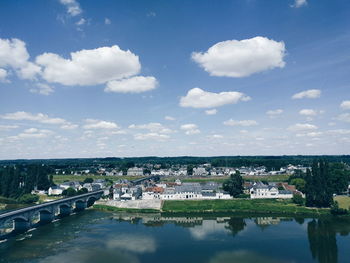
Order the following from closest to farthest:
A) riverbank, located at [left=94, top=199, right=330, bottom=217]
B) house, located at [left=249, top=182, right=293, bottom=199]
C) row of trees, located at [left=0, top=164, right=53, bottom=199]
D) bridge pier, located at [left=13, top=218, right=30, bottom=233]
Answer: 1. bridge pier, located at [left=13, top=218, right=30, bottom=233]
2. riverbank, located at [left=94, top=199, right=330, bottom=217]
3. house, located at [left=249, top=182, right=293, bottom=199]
4. row of trees, located at [left=0, top=164, right=53, bottom=199]

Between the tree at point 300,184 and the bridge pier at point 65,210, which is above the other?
the tree at point 300,184

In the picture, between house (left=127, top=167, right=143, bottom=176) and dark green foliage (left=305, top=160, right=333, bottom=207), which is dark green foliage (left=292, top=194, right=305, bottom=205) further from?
house (left=127, top=167, right=143, bottom=176)

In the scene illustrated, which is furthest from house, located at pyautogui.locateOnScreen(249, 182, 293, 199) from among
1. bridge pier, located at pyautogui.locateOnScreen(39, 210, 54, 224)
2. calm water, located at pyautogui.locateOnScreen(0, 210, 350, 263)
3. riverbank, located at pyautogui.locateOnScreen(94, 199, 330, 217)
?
bridge pier, located at pyautogui.locateOnScreen(39, 210, 54, 224)

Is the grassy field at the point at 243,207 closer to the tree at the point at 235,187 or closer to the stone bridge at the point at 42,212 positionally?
the tree at the point at 235,187

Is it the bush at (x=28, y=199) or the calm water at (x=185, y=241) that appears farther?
the bush at (x=28, y=199)

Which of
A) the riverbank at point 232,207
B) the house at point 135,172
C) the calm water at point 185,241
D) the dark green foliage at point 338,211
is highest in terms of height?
the house at point 135,172

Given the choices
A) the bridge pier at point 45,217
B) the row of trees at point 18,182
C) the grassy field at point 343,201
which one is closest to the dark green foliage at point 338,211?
the grassy field at point 343,201

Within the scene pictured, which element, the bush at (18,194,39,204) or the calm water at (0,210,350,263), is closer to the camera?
the calm water at (0,210,350,263)
